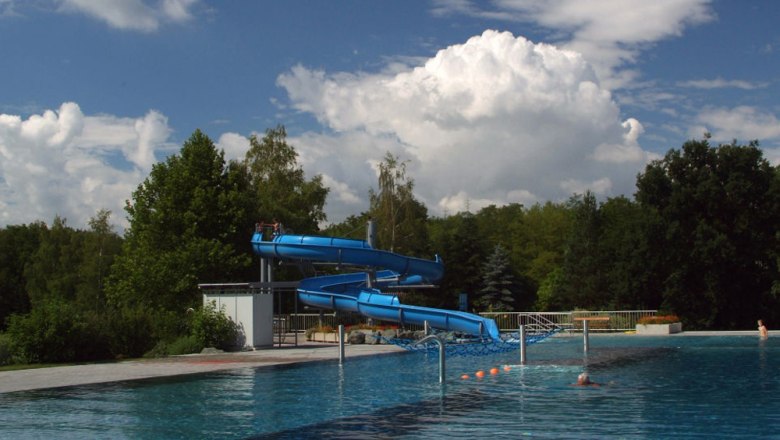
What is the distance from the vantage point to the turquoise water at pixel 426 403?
13.2 m

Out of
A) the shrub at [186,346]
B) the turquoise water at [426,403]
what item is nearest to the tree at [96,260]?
the shrub at [186,346]

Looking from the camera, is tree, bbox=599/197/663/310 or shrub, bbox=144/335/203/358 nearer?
shrub, bbox=144/335/203/358

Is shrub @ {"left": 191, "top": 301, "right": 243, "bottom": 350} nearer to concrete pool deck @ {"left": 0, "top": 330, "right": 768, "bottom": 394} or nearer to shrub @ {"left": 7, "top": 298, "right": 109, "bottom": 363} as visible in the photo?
concrete pool deck @ {"left": 0, "top": 330, "right": 768, "bottom": 394}

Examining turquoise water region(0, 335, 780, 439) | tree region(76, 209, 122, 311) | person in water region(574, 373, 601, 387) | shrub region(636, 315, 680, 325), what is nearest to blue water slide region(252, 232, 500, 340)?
turquoise water region(0, 335, 780, 439)

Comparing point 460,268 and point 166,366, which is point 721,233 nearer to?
point 460,268

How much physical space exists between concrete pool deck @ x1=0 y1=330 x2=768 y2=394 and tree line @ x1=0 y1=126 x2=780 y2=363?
111 inches

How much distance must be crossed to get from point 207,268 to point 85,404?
27.4 meters

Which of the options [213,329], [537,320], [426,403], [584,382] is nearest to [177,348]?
[213,329]

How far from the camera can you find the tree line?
32.5m

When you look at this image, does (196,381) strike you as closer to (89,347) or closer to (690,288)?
(89,347)

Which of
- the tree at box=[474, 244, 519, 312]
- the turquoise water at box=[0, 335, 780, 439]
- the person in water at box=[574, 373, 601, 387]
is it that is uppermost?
the tree at box=[474, 244, 519, 312]

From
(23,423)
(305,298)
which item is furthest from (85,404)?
(305,298)

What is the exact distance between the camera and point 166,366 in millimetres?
26188

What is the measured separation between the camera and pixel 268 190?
6456 centimetres
